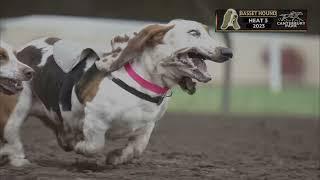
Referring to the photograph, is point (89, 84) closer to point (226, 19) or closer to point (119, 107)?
point (119, 107)

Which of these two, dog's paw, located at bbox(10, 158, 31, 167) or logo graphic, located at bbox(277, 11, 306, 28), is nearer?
logo graphic, located at bbox(277, 11, 306, 28)

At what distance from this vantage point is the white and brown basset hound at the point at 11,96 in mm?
2490

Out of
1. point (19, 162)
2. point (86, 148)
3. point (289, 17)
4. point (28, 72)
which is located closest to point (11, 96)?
point (28, 72)

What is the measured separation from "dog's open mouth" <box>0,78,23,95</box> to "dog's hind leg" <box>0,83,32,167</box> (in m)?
0.08

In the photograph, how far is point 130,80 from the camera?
2453 mm

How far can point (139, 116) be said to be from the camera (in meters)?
2.43

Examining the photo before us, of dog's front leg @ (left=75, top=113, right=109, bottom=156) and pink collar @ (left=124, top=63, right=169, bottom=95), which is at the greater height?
pink collar @ (left=124, top=63, right=169, bottom=95)

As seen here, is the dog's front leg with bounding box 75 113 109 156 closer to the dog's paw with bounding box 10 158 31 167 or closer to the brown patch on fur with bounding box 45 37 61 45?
the dog's paw with bounding box 10 158 31 167

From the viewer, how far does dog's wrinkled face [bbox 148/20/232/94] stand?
2395mm

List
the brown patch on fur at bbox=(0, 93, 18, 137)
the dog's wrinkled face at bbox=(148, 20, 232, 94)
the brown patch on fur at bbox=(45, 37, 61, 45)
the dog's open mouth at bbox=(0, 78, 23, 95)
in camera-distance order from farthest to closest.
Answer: the brown patch on fur at bbox=(45, 37, 61, 45) < the brown patch on fur at bbox=(0, 93, 18, 137) < the dog's open mouth at bbox=(0, 78, 23, 95) < the dog's wrinkled face at bbox=(148, 20, 232, 94)

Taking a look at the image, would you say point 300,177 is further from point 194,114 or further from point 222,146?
point 194,114

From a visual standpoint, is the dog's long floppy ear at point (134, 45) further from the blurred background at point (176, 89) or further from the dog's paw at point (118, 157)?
the dog's paw at point (118, 157)

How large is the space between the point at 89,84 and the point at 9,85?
320 mm

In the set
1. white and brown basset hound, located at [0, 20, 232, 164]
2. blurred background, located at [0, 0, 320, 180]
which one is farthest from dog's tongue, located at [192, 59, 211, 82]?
blurred background, located at [0, 0, 320, 180]
